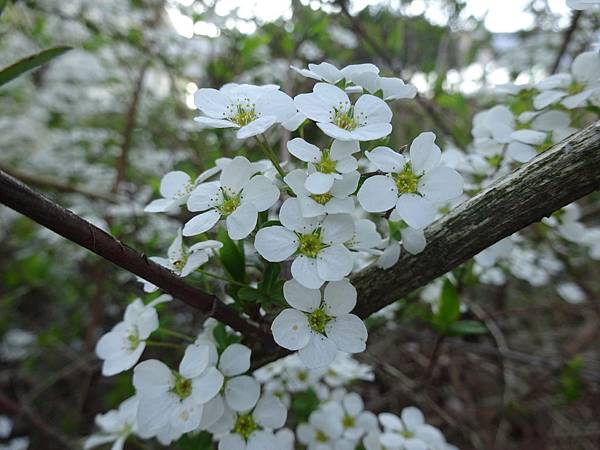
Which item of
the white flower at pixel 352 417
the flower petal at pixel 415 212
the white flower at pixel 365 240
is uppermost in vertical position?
the flower petal at pixel 415 212

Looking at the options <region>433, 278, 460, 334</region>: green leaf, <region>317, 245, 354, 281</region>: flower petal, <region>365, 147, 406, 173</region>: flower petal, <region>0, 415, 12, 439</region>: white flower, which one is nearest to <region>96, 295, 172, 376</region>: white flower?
<region>317, 245, 354, 281</region>: flower petal

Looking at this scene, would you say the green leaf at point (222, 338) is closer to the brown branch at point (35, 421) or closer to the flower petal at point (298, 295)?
the flower petal at point (298, 295)

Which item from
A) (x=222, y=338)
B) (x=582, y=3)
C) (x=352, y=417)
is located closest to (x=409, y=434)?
(x=352, y=417)

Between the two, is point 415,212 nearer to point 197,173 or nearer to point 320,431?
point 320,431

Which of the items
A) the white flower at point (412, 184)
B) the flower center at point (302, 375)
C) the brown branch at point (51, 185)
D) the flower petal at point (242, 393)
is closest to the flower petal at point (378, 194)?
the white flower at point (412, 184)

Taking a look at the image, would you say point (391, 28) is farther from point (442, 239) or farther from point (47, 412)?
point (47, 412)

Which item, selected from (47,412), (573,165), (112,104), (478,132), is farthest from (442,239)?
(112,104)
